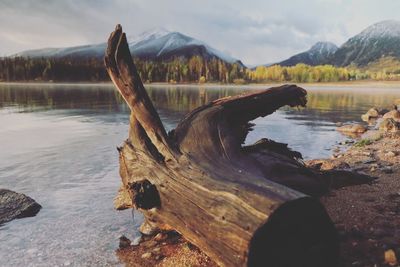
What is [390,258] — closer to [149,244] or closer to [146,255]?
[146,255]

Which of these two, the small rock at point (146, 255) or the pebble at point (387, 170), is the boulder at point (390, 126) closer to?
the pebble at point (387, 170)

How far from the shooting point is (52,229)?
27.2 ft

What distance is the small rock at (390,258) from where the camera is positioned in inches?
216

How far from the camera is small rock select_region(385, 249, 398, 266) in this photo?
5.49 m

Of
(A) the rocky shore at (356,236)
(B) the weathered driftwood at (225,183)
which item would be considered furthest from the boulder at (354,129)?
(B) the weathered driftwood at (225,183)

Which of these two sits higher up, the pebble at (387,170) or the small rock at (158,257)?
the pebble at (387,170)

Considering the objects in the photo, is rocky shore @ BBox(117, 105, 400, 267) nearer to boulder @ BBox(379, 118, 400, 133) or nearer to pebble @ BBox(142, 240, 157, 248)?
pebble @ BBox(142, 240, 157, 248)

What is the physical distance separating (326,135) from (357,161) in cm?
1011

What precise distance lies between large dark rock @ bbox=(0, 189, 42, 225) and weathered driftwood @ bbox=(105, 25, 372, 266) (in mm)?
2635

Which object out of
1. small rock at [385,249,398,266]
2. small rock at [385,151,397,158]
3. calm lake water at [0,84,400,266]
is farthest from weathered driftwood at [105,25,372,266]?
small rock at [385,151,397,158]

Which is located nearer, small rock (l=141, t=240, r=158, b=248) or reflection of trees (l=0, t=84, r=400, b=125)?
small rock (l=141, t=240, r=158, b=248)

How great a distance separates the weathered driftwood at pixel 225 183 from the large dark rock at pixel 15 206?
2.64m

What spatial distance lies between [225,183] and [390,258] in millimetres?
2585

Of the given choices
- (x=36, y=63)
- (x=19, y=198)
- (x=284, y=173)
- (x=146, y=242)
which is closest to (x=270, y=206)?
(x=284, y=173)
